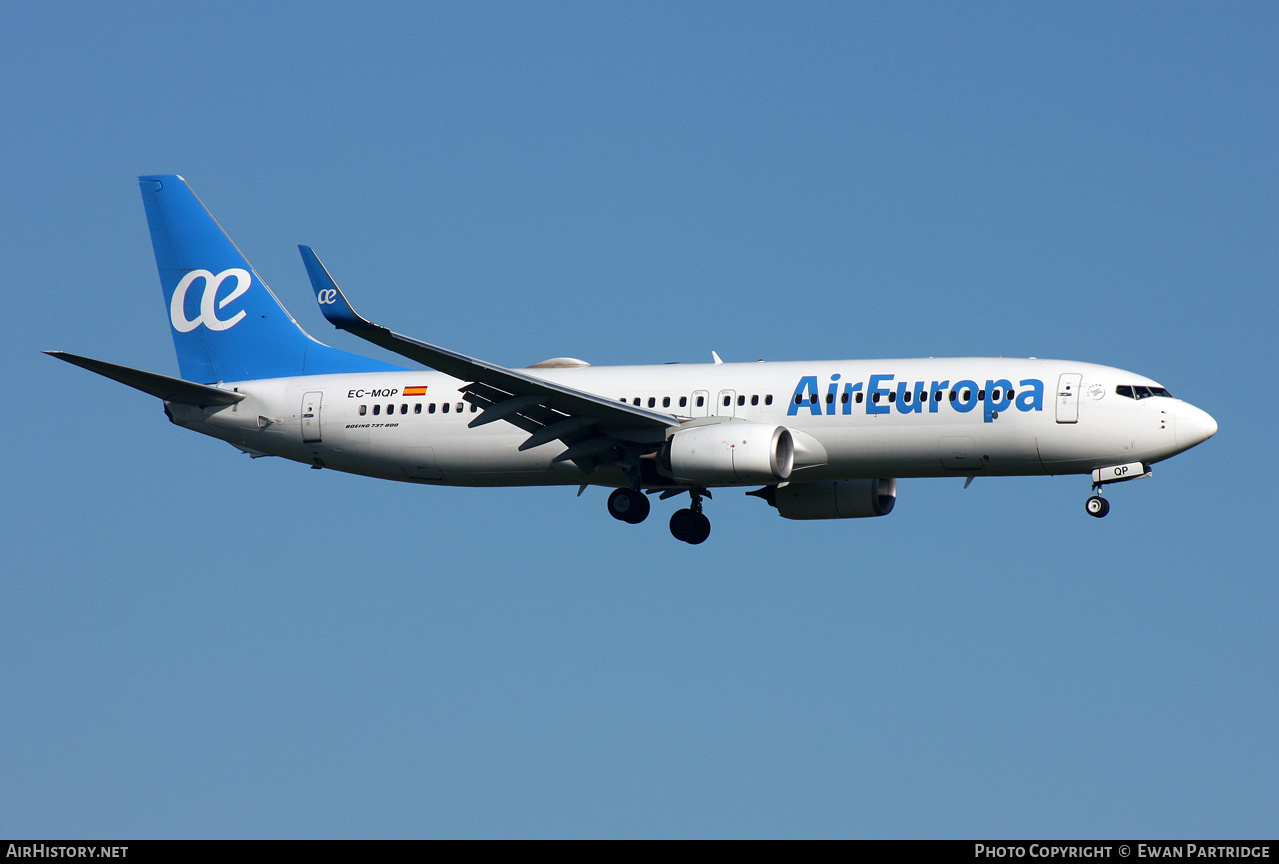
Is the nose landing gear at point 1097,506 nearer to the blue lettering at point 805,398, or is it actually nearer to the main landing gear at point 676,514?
the blue lettering at point 805,398

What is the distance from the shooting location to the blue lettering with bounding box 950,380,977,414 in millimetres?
40656

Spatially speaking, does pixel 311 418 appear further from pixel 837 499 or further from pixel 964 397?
pixel 964 397

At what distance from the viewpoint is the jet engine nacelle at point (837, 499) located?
152 feet

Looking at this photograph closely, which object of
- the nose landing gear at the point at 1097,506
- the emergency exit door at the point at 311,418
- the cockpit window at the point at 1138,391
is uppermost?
the emergency exit door at the point at 311,418

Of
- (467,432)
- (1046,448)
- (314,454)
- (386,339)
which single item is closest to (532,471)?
(467,432)

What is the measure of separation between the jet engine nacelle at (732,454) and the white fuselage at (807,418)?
2.56ft

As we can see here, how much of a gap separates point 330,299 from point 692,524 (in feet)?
45.8

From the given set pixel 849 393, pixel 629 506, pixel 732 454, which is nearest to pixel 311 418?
pixel 629 506

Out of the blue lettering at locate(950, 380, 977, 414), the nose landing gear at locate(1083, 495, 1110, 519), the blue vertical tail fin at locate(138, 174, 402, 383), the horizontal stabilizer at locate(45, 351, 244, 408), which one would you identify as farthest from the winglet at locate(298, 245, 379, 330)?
the nose landing gear at locate(1083, 495, 1110, 519)

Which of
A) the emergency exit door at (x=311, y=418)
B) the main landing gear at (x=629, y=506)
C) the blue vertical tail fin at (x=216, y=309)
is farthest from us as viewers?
the blue vertical tail fin at (x=216, y=309)

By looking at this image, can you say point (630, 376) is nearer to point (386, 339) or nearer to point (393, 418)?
point (393, 418)

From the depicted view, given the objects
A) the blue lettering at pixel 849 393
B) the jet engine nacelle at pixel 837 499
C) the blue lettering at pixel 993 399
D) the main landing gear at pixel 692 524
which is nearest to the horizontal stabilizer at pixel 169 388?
the main landing gear at pixel 692 524

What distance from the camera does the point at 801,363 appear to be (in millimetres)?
43656
